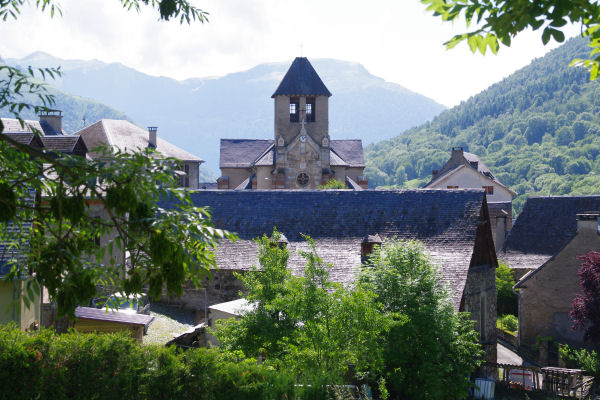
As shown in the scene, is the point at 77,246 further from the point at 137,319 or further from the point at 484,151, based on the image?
the point at 484,151

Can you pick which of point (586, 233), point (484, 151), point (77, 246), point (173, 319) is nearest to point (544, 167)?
point (484, 151)

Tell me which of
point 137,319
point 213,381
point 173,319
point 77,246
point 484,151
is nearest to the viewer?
point 77,246

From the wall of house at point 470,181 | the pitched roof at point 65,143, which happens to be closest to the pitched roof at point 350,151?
the wall of house at point 470,181

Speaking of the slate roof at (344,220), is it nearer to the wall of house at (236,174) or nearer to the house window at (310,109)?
the house window at (310,109)

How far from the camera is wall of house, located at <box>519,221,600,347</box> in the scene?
3155cm

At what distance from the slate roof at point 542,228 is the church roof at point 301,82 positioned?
23.9 m

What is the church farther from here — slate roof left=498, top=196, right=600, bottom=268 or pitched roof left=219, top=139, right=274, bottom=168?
slate roof left=498, top=196, right=600, bottom=268

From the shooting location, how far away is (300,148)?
56.9 m

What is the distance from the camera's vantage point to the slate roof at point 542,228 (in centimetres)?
3822

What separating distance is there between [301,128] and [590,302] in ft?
118

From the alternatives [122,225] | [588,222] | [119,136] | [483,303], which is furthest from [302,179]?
[122,225]

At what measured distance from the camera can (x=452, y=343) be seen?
17.8 m

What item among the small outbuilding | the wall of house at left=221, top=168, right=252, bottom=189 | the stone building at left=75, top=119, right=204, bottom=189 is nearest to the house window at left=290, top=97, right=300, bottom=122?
the wall of house at left=221, top=168, right=252, bottom=189

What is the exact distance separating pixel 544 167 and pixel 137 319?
402 ft
